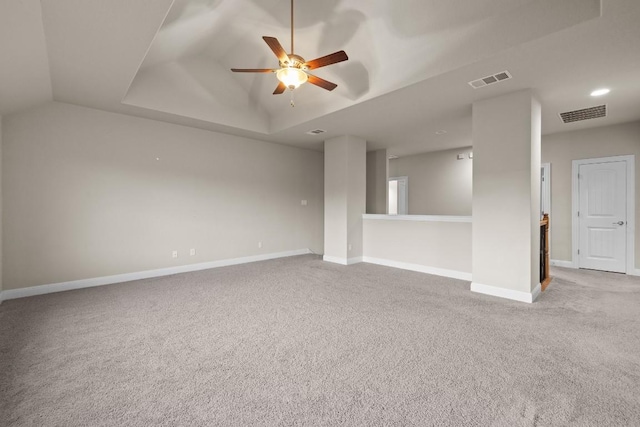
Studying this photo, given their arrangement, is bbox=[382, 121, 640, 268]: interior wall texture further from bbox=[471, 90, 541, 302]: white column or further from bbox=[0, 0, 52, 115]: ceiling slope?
bbox=[0, 0, 52, 115]: ceiling slope

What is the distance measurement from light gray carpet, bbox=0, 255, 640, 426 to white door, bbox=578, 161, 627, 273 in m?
1.58

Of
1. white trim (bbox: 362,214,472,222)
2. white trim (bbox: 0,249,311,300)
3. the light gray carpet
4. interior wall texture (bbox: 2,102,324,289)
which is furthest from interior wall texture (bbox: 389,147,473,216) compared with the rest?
white trim (bbox: 0,249,311,300)

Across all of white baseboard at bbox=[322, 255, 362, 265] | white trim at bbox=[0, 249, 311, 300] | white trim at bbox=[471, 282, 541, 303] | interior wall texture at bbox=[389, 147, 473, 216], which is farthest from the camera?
interior wall texture at bbox=[389, 147, 473, 216]

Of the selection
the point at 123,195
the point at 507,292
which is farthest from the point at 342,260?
the point at 123,195

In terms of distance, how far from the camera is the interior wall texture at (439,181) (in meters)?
7.18

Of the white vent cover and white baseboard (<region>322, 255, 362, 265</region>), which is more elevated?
the white vent cover

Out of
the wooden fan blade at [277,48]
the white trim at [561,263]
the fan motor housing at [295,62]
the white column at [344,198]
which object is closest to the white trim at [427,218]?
the white column at [344,198]

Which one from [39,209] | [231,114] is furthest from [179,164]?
[39,209]

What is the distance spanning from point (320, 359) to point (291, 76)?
2.73 metres

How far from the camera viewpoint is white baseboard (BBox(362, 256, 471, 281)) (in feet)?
15.1

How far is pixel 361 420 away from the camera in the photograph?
5.10 feet

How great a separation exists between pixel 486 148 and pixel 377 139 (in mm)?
2696

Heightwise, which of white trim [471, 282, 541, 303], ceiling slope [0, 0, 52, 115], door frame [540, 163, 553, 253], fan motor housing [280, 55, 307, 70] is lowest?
white trim [471, 282, 541, 303]

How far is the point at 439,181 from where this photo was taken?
7.59 meters
